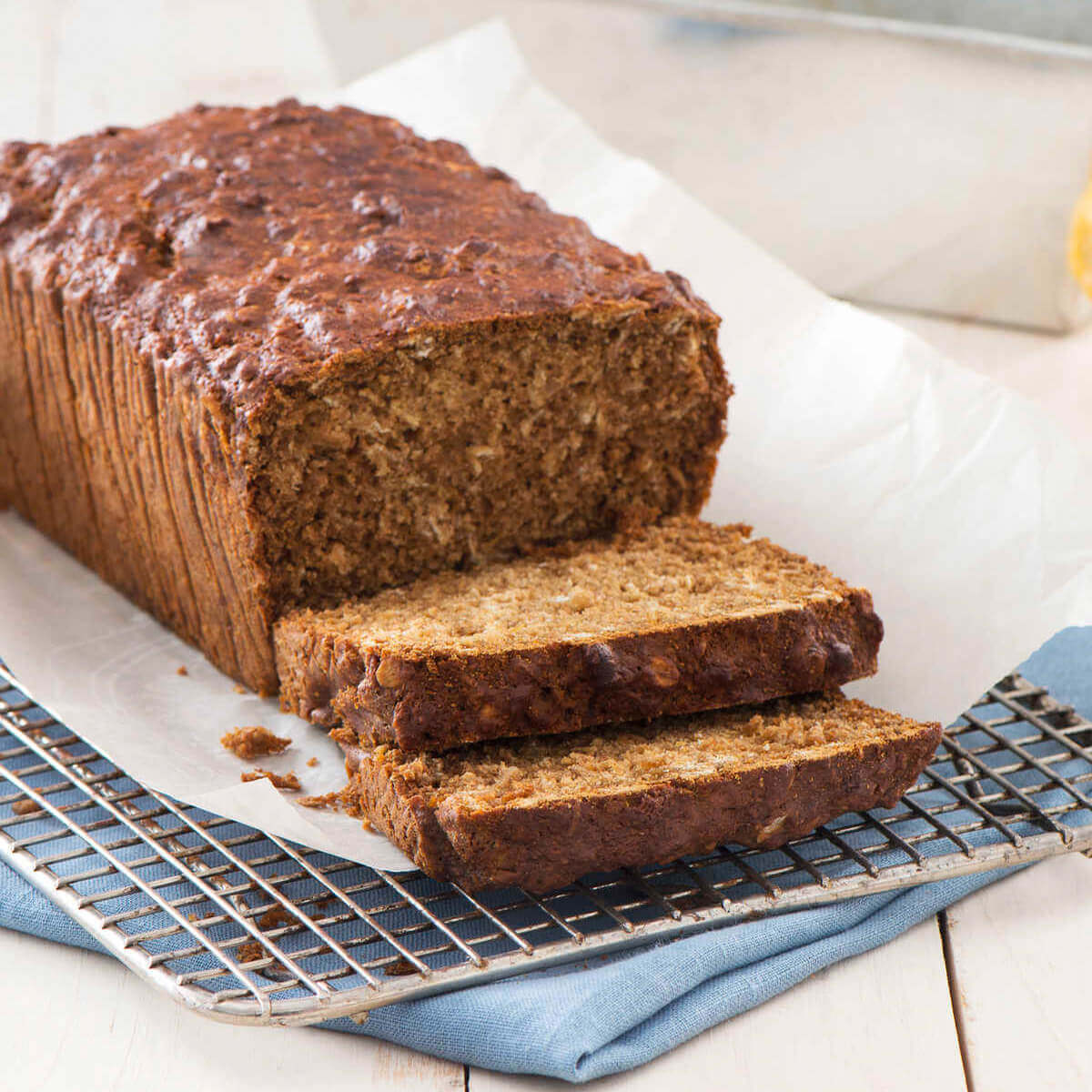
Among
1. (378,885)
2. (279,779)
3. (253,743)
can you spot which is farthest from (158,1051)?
(253,743)

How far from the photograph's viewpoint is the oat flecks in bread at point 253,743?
3.46 m

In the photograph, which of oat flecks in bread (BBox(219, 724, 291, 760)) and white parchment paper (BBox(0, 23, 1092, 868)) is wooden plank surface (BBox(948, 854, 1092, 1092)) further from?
oat flecks in bread (BBox(219, 724, 291, 760))

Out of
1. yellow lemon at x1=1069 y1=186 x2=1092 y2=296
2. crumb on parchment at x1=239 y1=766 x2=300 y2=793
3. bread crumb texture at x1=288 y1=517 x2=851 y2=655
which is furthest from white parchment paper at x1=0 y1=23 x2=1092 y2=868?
yellow lemon at x1=1069 y1=186 x2=1092 y2=296

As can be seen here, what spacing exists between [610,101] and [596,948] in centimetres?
380

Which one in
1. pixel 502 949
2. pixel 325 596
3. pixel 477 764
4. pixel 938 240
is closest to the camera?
pixel 502 949

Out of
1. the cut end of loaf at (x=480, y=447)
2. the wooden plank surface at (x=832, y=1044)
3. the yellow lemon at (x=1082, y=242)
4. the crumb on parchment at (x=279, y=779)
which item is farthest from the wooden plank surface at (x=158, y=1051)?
the yellow lemon at (x=1082, y=242)

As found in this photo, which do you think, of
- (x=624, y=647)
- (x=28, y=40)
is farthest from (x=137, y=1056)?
(x=28, y=40)

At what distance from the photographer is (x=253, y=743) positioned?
3459mm

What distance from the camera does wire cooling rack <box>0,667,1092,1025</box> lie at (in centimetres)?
270

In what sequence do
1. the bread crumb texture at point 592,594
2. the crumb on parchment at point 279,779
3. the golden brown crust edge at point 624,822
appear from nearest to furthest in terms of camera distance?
1. the golden brown crust edge at point 624,822
2. the bread crumb texture at point 592,594
3. the crumb on parchment at point 279,779

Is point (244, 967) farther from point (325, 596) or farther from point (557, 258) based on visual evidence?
point (557, 258)

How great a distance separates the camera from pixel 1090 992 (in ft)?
9.42

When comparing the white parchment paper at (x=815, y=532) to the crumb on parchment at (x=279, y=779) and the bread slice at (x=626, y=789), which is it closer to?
the crumb on parchment at (x=279, y=779)

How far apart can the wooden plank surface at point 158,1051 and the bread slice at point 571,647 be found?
23.6 inches
